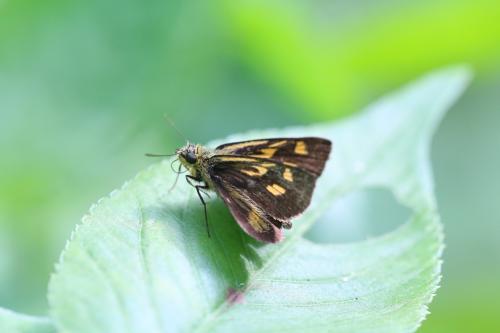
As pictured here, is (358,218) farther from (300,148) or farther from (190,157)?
(190,157)

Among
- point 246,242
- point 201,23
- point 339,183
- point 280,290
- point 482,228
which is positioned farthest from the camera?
point 482,228

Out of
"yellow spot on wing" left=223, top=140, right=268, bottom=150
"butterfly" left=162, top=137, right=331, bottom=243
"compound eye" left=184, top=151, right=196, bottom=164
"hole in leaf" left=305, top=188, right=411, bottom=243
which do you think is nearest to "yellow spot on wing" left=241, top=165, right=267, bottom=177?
"butterfly" left=162, top=137, right=331, bottom=243

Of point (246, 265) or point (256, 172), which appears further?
point (256, 172)

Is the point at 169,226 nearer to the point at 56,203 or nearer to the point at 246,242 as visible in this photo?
the point at 246,242

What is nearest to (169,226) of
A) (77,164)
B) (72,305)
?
(72,305)

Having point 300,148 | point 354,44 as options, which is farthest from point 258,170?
point 354,44

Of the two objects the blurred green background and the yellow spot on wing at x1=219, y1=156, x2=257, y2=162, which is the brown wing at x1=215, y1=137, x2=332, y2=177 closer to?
the yellow spot on wing at x1=219, y1=156, x2=257, y2=162

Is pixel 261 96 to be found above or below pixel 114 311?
above
